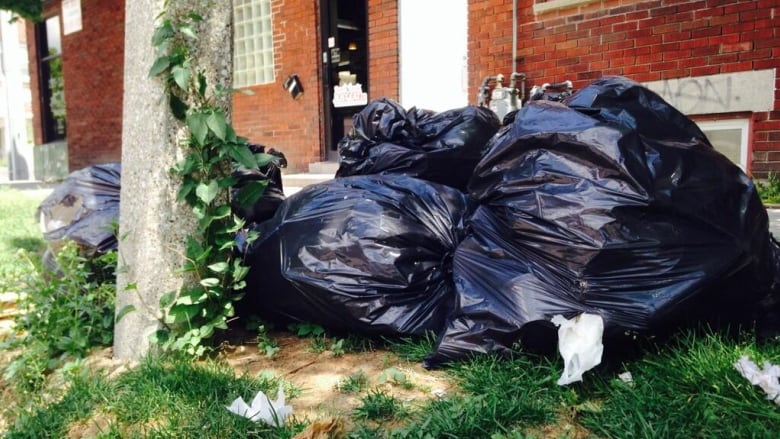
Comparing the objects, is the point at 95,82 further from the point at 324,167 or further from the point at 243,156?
the point at 243,156

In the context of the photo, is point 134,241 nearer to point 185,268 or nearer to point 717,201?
point 185,268

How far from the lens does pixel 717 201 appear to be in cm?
187

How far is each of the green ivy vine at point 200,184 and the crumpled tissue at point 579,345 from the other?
1.14 metres

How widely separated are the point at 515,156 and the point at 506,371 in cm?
72

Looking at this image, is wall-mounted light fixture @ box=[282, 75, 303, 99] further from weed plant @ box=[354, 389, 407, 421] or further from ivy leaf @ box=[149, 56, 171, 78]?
weed plant @ box=[354, 389, 407, 421]

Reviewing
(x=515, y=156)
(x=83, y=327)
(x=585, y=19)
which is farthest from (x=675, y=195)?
(x=585, y=19)

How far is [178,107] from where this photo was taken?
2139 millimetres

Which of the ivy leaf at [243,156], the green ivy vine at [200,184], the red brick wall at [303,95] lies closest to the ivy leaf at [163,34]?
the green ivy vine at [200,184]

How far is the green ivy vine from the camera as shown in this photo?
208 centimetres

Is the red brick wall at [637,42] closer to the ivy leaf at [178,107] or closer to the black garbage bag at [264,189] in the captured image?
the black garbage bag at [264,189]

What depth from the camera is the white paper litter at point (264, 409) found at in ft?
5.65

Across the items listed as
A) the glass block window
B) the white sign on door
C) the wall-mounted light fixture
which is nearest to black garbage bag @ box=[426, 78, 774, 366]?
the wall-mounted light fixture

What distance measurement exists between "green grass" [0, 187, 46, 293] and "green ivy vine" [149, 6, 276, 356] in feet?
3.49

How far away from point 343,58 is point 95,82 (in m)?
6.42
